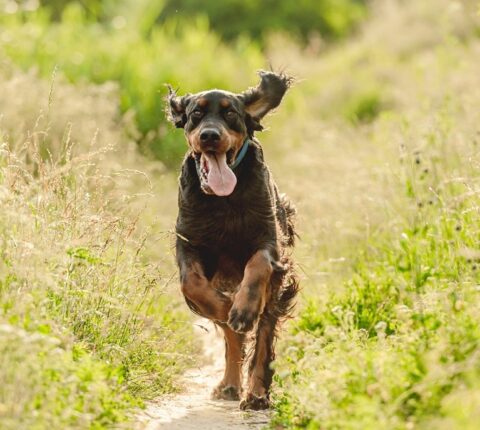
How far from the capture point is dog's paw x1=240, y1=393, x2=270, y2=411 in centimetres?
508

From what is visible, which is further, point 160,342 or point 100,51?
point 100,51

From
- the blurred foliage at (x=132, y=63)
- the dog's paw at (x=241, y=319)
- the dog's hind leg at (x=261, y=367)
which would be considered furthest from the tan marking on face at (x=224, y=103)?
the blurred foliage at (x=132, y=63)

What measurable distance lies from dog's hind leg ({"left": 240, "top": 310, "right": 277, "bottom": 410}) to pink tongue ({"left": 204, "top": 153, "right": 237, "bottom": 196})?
0.72 m

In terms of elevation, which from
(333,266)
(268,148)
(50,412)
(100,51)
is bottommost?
(50,412)

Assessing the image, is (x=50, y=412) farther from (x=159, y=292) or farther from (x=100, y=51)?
(x=100, y=51)

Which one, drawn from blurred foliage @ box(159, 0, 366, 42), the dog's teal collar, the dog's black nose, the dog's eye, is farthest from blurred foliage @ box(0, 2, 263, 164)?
blurred foliage @ box(159, 0, 366, 42)

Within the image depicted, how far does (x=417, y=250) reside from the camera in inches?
237

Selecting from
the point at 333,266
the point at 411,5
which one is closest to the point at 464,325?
the point at 333,266

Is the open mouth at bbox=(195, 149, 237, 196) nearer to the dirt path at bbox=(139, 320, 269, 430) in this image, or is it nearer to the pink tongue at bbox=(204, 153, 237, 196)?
the pink tongue at bbox=(204, 153, 237, 196)

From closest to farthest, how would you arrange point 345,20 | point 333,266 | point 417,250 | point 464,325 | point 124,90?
point 464,325 → point 417,250 → point 333,266 → point 124,90 → point 345,20

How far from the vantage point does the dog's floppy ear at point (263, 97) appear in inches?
230

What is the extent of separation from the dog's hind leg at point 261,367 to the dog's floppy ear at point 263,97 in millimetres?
1158

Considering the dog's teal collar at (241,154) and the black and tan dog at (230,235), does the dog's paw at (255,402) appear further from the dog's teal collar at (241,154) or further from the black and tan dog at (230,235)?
the dog's teal collar at (241,154)

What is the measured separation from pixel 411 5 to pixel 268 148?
10.4m
